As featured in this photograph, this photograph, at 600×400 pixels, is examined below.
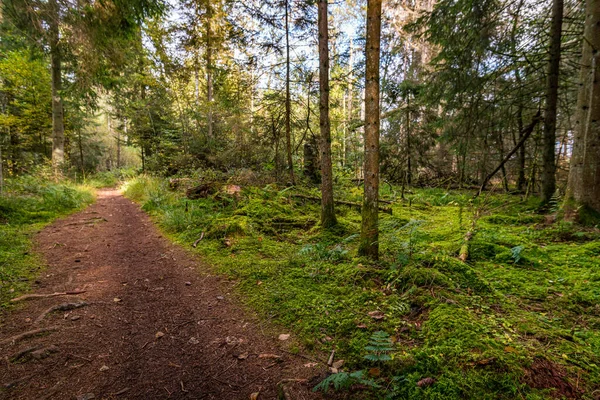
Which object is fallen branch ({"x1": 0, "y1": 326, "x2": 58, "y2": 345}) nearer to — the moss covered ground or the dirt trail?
the dirt trail

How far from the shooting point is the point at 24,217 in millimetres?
7309

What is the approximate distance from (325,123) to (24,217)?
27.5ft

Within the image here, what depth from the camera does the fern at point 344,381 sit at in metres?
2.01

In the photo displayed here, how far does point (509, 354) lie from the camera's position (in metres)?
2.12

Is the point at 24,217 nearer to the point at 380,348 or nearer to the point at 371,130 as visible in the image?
the point at 371,130

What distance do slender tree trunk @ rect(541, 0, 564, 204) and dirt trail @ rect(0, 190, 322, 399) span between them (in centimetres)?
806

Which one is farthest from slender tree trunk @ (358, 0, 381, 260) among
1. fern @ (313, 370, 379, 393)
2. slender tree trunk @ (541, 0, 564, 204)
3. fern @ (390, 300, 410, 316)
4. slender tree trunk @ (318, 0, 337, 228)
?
slender tree trunk @ (541, 0, 564, 204)

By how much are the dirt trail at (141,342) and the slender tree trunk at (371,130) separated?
6.78 feet

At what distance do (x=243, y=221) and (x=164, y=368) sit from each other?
423 cm

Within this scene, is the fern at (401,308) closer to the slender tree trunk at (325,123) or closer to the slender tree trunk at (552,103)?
the slender tree trunk at (325,123)

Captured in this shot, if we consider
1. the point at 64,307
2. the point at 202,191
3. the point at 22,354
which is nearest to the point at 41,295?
the point at 64,307

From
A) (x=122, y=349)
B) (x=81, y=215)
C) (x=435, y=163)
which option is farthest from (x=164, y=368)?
(x=435, y=163)

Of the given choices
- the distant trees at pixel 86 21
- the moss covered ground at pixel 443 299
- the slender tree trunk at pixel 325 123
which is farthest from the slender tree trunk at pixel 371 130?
the distant trees at pixel 86 21

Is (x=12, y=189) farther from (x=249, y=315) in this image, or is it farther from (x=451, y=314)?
(x=451, y=314)
